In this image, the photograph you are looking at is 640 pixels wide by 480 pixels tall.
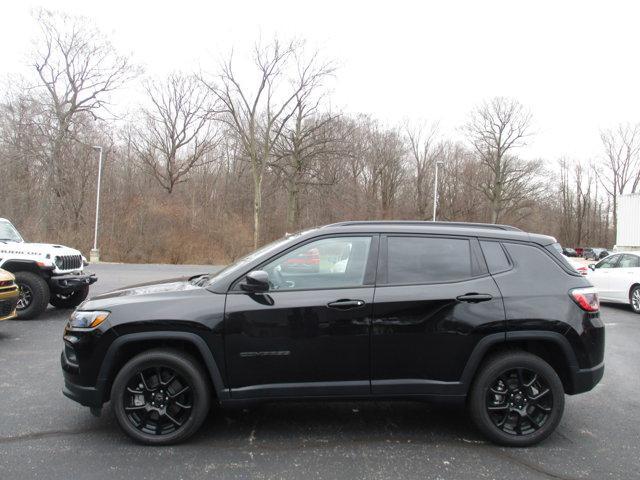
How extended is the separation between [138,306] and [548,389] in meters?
3.29

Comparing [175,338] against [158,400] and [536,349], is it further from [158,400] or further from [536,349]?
[536,349]

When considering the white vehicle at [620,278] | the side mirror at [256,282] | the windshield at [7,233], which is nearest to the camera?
the side mirror at [256,282]

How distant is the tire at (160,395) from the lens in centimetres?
378

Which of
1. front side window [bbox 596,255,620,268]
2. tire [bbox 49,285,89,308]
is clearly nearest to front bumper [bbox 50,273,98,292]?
tire [bbox 49,285,89,308]

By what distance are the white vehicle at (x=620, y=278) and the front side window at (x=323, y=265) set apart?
10.2 m

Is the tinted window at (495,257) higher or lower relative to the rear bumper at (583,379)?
higher

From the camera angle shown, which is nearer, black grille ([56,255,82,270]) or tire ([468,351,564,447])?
tire ([468,351,564,447])

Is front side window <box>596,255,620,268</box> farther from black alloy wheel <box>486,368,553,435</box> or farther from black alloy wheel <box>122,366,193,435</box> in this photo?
black alloy wheel <box>122,366,193,435</box>

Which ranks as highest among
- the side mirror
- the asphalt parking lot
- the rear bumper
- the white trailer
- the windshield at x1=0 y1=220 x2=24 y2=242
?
the white trailer

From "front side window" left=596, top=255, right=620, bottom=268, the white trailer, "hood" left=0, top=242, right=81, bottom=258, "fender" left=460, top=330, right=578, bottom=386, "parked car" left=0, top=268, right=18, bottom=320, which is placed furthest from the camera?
the white trailer

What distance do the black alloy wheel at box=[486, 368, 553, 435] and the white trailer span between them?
1266 inches

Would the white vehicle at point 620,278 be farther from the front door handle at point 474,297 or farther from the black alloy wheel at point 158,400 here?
the black alloy wheel at point 158,400

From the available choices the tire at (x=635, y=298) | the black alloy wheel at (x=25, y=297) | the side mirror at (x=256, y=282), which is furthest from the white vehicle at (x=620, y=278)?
the black alloy wheel at (x=25, y=297)

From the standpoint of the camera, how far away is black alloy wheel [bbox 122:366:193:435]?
3.84 metres
